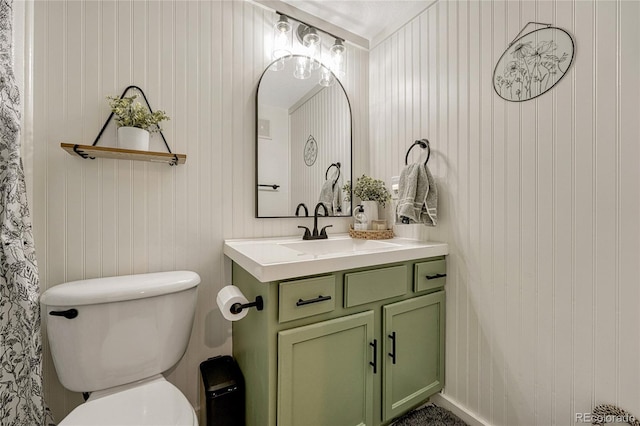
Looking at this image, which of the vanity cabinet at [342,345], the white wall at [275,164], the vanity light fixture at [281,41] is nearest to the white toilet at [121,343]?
the vanity cabinet at [342,345]

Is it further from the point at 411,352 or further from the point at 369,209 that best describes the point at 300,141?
the point at 411,352

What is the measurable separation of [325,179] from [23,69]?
1475 mm

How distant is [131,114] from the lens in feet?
3.97

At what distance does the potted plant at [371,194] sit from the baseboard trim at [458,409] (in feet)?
3.50

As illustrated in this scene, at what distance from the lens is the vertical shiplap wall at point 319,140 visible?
174cm

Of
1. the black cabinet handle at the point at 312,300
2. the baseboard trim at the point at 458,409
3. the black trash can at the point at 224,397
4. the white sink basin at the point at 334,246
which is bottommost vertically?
the baseboard trim at the point at 458,409

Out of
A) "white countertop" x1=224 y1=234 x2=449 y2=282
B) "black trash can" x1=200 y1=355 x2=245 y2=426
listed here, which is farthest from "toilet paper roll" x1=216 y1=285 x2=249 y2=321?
"black trash can" x1=200 y1=355 x2=245 y2=426

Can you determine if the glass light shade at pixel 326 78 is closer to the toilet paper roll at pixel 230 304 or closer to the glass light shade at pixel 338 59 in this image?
the glass light shade at pixel 338 59

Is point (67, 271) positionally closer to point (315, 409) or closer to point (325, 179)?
point (315, 409)

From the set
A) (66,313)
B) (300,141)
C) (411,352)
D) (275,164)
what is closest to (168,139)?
(275,164)

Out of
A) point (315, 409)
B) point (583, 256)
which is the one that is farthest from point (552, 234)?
point (315, 409)

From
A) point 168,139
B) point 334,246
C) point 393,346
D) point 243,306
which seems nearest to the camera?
point 243,306

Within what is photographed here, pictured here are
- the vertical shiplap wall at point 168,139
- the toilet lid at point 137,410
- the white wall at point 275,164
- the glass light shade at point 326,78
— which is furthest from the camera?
the glass light shade at point 326,78

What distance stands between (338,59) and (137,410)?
83.2 inches
